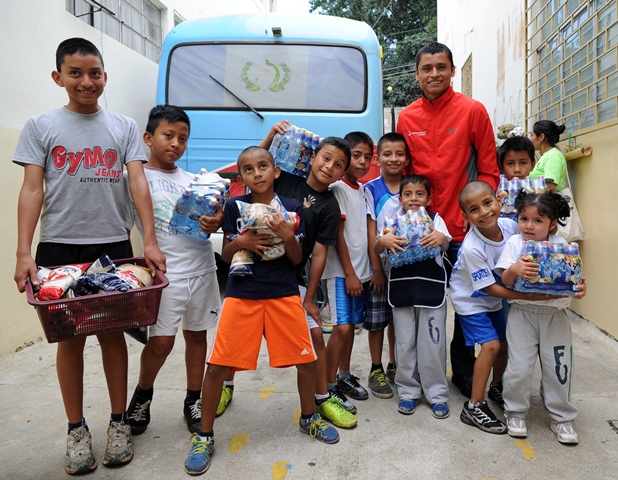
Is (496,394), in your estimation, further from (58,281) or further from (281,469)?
(58,281)

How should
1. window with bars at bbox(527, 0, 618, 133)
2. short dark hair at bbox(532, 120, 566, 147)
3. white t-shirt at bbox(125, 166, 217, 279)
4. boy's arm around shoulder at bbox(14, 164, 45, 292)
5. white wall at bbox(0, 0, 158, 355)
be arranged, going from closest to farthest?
boy's arm around shoulder at bbox(14, 164, 45, 292)
white t-shirt at bbox(125, 166, 217, 279)
white wall at bbox(0, 0, 158, 355)
window with bars at bbox(527, 0, 618, 133)
short dark hair at bbox(532, 120, 566, 147)

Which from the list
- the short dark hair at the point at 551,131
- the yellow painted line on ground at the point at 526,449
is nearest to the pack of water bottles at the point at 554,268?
the yellow painted line on ground at the point at 526,449

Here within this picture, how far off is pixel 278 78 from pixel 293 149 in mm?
2811

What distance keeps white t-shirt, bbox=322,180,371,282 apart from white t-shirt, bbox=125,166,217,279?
2.47ft

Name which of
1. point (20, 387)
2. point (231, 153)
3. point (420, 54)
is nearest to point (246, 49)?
point (231, 153)

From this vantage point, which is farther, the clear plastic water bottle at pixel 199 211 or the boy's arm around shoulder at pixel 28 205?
the clear plastic water bottle at pixel 199 211

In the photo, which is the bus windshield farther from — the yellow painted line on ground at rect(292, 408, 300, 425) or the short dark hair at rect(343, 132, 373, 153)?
the yellow painted line on ground at rect(292, 408, 300, 425)

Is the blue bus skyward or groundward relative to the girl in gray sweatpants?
skyward

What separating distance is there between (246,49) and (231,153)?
1129 mm

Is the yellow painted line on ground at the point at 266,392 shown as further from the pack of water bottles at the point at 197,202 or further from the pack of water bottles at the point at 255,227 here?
the pack of water bottles at the point at 197,202

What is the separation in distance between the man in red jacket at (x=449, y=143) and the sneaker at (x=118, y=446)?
1.90m

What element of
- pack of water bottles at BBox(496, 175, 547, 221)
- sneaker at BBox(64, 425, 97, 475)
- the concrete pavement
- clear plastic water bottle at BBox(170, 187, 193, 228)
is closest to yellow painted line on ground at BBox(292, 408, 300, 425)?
the concrete pavement

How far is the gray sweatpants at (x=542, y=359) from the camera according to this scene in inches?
98.5

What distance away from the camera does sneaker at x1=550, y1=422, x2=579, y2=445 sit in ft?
7.91
